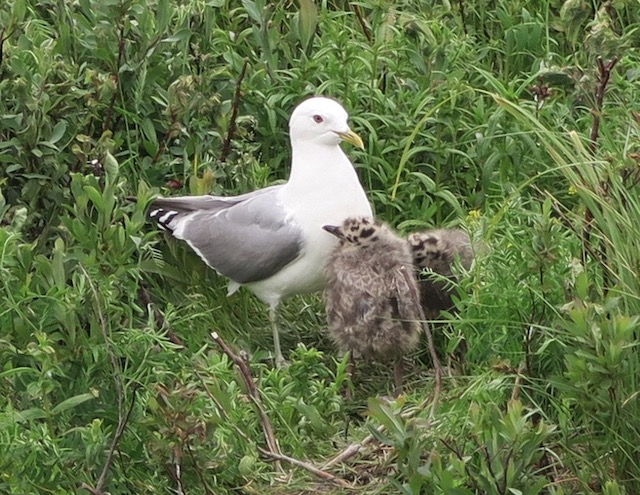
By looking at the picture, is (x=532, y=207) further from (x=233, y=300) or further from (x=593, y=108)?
(x=233, y=300)

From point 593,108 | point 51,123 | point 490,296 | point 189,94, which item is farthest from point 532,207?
point 51,123

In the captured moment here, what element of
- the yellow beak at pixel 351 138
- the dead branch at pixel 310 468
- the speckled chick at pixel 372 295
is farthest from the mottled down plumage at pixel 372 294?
the dead branch at pixel 310 468

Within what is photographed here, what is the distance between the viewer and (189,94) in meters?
5.74

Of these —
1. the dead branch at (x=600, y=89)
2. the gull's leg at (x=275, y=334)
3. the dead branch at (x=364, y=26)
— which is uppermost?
the dead branch at (x=600, y=89)

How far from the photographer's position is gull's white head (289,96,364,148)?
17.9 ft

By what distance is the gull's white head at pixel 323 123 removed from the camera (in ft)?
17.9

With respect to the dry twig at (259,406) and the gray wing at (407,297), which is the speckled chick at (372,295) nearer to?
the gray wing at (407,297)

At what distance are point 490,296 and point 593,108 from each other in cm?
99

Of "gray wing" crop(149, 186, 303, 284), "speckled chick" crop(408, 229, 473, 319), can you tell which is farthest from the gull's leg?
"speckled chick" crop(408, 229, 473, 319)

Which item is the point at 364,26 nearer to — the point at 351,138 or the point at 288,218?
the point at 351,138

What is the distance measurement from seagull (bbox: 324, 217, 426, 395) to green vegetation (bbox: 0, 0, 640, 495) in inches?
6.3

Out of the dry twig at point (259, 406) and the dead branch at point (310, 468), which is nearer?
the dead branch at point (310, 468)

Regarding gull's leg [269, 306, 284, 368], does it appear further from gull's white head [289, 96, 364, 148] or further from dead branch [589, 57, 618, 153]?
dead branch [589, 57, 618, 153]

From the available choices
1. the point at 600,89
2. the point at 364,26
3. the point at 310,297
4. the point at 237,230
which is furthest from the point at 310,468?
the point at 364,26
